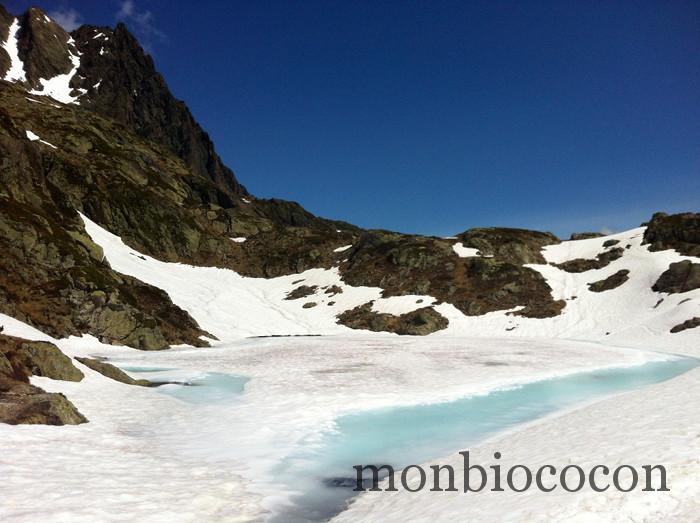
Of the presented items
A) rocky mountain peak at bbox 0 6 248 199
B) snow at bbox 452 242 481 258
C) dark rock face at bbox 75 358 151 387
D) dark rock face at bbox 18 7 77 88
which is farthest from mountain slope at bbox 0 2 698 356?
dark rock face at bbox 18 7 77 88

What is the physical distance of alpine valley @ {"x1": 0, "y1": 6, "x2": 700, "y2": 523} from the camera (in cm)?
907

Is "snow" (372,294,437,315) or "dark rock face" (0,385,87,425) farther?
"snow" (372,294,437,315)

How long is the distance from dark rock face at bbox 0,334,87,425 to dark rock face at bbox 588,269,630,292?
73991mm

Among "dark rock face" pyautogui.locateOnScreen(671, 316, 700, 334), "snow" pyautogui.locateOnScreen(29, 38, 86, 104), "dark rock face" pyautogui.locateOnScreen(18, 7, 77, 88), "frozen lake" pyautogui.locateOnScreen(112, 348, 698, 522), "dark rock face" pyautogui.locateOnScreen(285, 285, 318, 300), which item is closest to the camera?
"frozen lake" pyautogui.locateOnScreen(112, 348, 698, 522)

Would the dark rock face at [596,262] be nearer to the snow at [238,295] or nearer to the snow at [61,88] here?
the snow at [238,295]

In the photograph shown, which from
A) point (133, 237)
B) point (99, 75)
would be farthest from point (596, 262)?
point (99, 75)

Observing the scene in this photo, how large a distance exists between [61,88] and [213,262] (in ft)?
411

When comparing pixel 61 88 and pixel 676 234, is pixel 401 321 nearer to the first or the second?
pixel 676 234

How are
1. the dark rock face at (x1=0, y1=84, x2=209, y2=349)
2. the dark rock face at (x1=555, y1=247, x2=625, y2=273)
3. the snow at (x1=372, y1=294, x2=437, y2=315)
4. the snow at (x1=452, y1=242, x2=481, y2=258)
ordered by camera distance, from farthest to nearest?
the snow at (x1=452, y1=242, x2=481, y2=258) < the dark rock face at (x1=555, y1=247, x2=625, y2=273) < the snow at (x1=372, y1=294, x2=437, y2=315) < the dark rock face at (x1=0, y1=84, x2=209, y2=349)

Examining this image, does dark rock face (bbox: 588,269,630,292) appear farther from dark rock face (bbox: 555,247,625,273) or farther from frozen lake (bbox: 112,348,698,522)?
frozen lake (bbox: 112,348,698,522)

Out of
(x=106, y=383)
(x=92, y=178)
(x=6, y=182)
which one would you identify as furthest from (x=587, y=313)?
(x=92, y=178)

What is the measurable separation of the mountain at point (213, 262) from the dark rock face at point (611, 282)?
351mm

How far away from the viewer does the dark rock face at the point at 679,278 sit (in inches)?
2479

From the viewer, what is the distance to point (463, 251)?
90.5m
